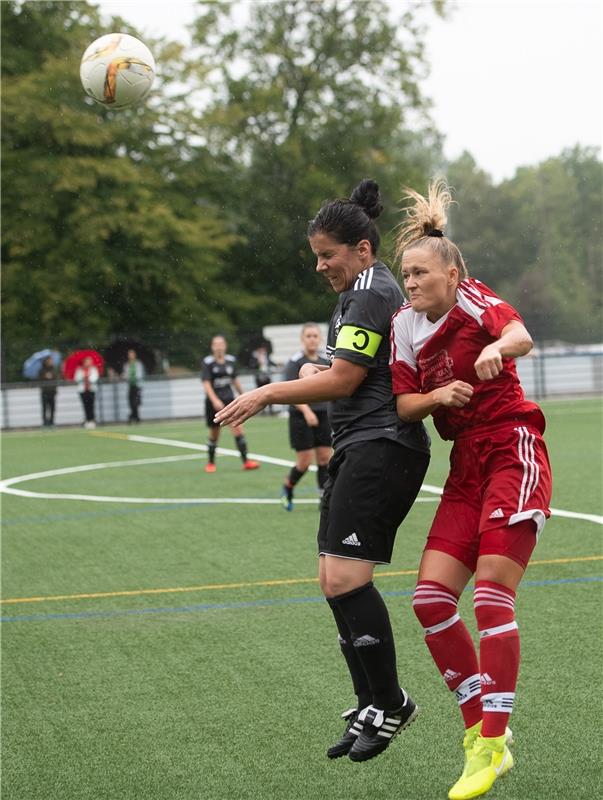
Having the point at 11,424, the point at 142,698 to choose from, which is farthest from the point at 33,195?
the point at 142,698

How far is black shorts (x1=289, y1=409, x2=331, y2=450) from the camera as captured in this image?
41.8 ft

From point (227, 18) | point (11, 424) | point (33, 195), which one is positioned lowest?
point (11, 424)

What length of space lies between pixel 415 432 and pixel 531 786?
1407 millimetres

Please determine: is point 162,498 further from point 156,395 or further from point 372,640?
point 156,395

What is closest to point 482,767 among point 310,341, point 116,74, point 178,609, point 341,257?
point 341,257

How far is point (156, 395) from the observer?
35.1 meters

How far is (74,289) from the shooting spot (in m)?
38.8

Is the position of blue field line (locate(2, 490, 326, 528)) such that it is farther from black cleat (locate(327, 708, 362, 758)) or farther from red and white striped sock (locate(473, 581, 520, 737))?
red and white striped sock (locate(473, 581, 520, 737))

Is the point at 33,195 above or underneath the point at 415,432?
above

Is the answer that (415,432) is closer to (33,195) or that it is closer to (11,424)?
(11,424)

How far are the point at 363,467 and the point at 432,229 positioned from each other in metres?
1.01

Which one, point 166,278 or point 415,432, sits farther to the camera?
point 166,278

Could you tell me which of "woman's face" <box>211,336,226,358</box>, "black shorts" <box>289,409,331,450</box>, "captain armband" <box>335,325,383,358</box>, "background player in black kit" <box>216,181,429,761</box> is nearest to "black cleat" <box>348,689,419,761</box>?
"background player in black kit" <box>216,181,429,761</box>

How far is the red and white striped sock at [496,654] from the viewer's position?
418 centimetres
